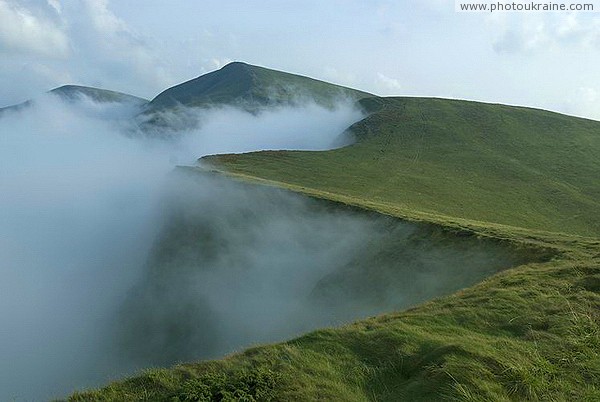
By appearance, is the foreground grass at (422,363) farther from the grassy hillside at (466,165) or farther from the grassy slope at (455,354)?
the grassy hillside at (466,165)

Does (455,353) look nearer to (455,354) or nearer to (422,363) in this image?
(455,354)

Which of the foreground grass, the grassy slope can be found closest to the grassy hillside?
the grassy slope

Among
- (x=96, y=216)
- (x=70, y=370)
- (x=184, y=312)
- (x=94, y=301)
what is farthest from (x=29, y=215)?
(x=184, y=312)

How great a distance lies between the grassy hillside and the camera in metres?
78.1

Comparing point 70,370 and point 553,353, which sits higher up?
point 553,353

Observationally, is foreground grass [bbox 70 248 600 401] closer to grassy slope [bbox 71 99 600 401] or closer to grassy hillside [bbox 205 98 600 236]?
grassy slope [bbox 71 99 600 401]

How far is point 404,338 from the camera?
16.6 meters

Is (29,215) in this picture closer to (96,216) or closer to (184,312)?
(96,216)

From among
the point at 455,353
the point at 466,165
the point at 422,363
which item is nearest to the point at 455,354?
the point at 455,353

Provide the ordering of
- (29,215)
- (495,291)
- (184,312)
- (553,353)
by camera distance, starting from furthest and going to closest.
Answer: (29,215)
(184,312)
(495,291)
(553,353)

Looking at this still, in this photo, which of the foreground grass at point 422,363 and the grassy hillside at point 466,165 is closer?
the foreground grass at point 422,363

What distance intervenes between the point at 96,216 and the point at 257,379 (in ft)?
311

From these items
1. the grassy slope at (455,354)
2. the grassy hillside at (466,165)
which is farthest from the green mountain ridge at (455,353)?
the grassy hillside at (466,165)

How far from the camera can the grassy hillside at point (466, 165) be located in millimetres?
78125
